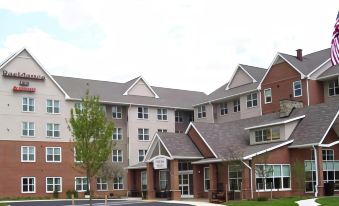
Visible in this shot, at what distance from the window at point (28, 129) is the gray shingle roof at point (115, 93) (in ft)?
19.1

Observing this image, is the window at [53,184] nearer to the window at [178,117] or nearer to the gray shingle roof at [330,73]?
the window at [178,117]

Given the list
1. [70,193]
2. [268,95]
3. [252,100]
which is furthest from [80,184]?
[268,95]

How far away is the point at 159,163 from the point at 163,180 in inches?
144

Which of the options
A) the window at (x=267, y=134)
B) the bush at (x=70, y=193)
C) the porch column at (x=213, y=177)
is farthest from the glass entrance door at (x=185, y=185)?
the bush at (x=70, y=193)

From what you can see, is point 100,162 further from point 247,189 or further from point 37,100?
point 37,100

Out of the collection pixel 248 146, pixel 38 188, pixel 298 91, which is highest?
pixel 298 91

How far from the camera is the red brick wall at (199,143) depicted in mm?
44650

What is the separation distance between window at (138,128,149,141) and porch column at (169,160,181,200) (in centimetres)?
2123

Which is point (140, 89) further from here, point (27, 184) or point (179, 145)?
point (179, 145)

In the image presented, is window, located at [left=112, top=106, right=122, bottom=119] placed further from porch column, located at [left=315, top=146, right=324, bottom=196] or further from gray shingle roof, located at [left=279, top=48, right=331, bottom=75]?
porch column, located at [left=315, top=146, right=324, bottom=196]

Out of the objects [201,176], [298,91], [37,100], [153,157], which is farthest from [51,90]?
[298,91]

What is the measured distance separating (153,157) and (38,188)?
1624 centimetres

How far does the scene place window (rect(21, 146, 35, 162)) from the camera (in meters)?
56.1

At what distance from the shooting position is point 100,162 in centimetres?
2720
